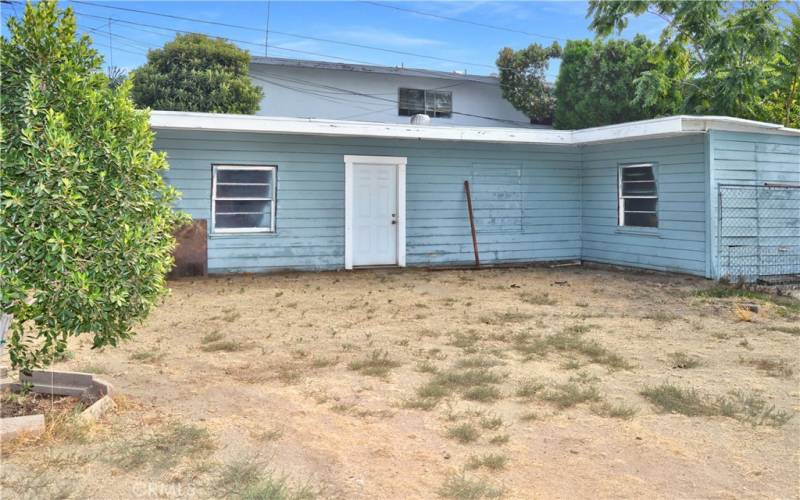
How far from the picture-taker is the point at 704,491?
341 cm

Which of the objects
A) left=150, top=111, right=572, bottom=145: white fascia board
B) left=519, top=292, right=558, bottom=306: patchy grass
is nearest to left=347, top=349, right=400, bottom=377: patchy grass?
left=519, top=292, right=558, bottom=306: patchy grass

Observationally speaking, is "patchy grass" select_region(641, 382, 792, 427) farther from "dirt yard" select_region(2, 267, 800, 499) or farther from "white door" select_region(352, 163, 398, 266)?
"white door" select_region(352, 163, 398, 266)

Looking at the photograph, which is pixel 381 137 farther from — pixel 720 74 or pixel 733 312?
pixel 720 74

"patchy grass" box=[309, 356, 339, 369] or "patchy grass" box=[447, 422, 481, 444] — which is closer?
"patchy grass" box=[447, 422, 481, 444]

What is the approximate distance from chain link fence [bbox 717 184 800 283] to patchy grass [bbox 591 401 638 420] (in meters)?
7.84

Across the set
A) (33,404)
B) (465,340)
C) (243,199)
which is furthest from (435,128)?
(33,404)

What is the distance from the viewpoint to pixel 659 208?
12688 millimetres

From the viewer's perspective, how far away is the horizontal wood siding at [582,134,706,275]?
38.9ft

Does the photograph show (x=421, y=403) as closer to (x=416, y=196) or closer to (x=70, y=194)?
(x=70, y=194)

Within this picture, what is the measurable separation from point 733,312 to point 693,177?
13.1ft

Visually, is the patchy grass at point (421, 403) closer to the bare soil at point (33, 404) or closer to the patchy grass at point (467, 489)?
the patchy grass at point (467, 489)

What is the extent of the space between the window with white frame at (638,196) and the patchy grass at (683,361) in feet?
23.1

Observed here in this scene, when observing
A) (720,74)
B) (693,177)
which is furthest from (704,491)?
(720,74)

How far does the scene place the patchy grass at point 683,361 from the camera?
233 inches
